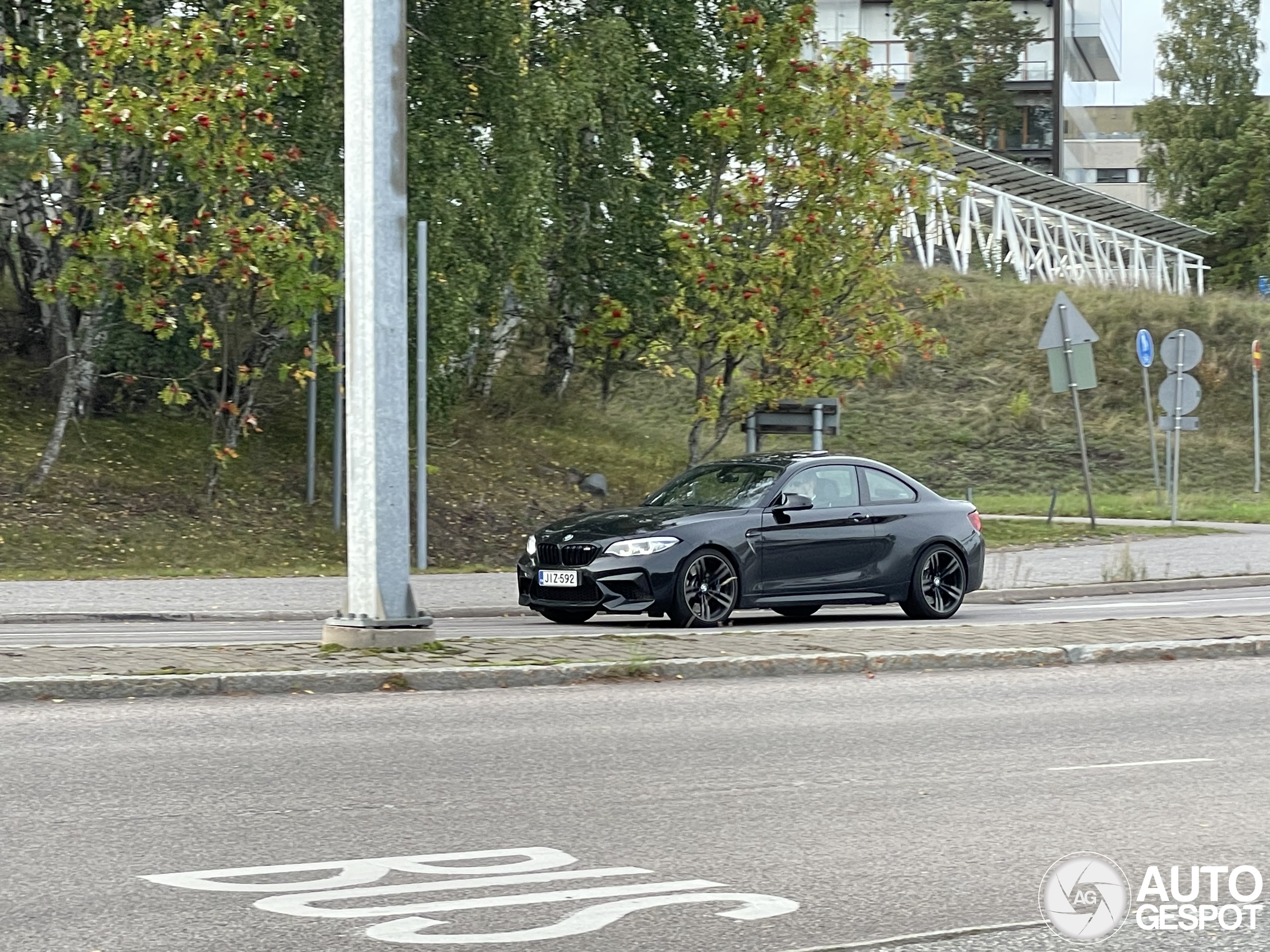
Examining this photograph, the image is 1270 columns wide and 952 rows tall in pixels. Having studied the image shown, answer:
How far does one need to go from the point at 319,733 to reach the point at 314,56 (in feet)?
54.2

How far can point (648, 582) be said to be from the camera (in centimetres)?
1555

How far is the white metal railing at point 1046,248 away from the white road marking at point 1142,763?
3893cm

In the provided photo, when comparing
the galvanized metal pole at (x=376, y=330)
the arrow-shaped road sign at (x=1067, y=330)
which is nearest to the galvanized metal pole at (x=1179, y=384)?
the arrow-shaped road sign at (x=1067, y=330)

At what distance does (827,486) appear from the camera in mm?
17125

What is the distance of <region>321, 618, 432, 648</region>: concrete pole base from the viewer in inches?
485

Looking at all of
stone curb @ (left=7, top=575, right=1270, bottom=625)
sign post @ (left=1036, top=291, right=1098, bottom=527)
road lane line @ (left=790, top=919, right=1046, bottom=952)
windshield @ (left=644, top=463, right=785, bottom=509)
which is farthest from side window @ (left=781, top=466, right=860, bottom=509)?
road lane line @ (left=790, top=919, right=1046, bottom=952)

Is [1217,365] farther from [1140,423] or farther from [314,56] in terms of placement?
[314,56]

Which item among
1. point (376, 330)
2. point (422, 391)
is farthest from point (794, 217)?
point (376, 330)

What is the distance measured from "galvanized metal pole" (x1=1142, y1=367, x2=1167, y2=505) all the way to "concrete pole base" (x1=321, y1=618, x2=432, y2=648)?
82.3 feet

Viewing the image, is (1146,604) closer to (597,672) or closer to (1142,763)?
Result: (597,672)

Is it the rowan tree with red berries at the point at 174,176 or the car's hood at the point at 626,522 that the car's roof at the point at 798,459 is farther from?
the rowan tree with red berries at the point at 174,176

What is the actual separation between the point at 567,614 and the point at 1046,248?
46.7 metres

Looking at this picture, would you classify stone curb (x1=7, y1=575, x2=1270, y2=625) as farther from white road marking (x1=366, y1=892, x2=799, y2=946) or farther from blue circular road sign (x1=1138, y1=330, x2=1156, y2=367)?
blue circular road sign (x1=1138, y1=330, x2=1156, y2=367)

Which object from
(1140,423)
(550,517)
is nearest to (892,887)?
(550,517)
